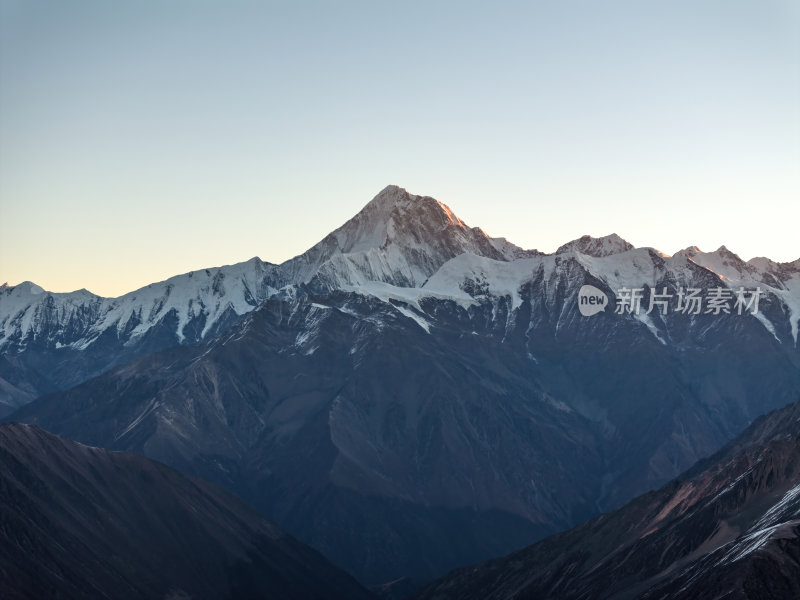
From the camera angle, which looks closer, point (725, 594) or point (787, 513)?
point (725, 594)

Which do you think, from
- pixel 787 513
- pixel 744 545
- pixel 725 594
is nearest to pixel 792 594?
pixel 725 594

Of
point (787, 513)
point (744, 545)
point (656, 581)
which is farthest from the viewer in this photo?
point (656, 581)

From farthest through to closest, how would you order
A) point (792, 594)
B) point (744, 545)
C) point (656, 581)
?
point (656, 581), point (744, 545), point (792, 594)

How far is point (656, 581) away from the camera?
7776 inches

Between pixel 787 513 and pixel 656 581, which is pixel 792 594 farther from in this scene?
pixel 656 581

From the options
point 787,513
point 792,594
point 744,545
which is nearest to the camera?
point 792,594

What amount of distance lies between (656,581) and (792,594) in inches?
1830

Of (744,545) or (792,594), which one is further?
(744,545)

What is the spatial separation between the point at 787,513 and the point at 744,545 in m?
15.4

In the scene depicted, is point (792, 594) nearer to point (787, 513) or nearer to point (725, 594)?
point (725, 594)

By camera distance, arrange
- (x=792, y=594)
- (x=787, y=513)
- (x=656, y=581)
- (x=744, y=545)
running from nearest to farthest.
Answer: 1. (x=792, y=594)
2. (x=744, y=545)
3. (x=787, y=513)
4. (x=656, y=581)

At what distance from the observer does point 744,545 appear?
558ft

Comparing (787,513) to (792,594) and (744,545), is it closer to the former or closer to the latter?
(744,545)

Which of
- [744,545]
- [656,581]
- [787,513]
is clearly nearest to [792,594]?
[744,545]
